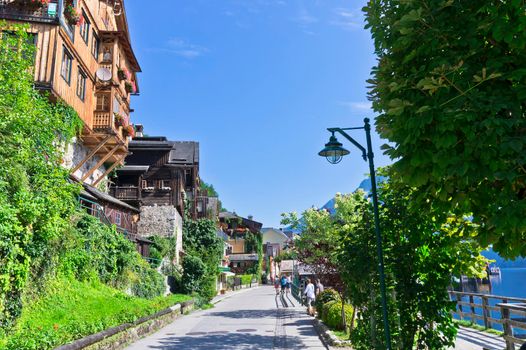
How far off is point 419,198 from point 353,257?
3.80m

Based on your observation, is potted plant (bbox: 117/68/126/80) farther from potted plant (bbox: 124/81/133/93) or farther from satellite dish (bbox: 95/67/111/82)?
satellite dish (bbox: 95/67/111/82)

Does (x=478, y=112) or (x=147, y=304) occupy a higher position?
(x=478, y=112)

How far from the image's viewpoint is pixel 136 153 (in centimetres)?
3600

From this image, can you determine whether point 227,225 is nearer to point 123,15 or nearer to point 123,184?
point 123,184

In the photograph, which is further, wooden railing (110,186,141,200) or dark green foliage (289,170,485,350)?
wooden railing (110,186,141,200)

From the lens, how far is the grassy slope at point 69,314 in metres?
8.02

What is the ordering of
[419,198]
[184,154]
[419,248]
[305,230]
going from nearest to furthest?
[419,198] → [419,248] → [305,230] → [184,154]

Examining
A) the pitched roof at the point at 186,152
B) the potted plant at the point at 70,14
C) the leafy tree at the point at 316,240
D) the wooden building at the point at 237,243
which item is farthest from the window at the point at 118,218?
the wooden building at the point at 237,243

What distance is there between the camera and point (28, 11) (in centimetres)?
1794

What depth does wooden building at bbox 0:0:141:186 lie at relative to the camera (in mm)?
17797

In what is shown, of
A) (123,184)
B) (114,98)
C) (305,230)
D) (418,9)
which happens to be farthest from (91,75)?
(418,9)

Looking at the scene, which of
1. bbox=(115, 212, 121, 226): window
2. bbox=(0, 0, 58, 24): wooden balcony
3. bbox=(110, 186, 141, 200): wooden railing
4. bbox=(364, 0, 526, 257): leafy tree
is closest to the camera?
bbox=(364, 0, 526, 257): leafy tree

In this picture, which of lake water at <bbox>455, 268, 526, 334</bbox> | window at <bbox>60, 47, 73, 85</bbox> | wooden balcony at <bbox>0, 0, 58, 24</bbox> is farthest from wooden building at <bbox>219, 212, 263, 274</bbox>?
wooden balcony at <bbox>0, 0, 58, 24</bbox>

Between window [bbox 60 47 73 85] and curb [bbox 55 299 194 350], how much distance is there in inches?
453
